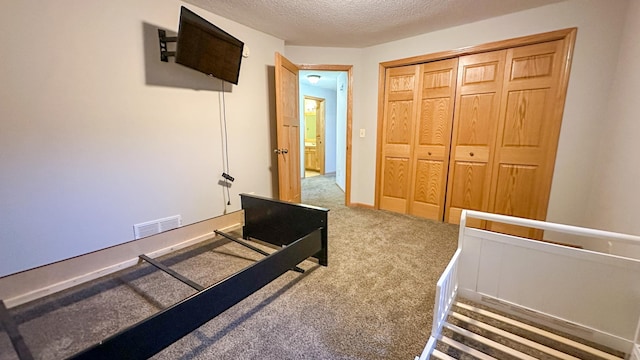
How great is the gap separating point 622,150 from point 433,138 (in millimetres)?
1464

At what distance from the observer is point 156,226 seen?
7.22 feet

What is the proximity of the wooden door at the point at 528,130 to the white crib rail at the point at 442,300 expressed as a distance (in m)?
1.70

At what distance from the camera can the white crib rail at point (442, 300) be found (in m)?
1.03

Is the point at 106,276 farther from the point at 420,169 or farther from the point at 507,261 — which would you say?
the point at 420,169

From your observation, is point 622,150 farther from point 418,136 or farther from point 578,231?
point 418,136

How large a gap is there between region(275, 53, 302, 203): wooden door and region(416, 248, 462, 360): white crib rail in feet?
6.69

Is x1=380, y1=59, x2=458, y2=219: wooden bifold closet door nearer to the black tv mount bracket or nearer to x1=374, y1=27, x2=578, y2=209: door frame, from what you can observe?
x1=374, y1=27, x2=578, y2=209: door frame

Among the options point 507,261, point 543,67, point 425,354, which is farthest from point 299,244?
point 543,67

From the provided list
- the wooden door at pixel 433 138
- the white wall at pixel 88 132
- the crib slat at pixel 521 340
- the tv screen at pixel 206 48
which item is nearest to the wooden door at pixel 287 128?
the tv screen at pixel 206 48

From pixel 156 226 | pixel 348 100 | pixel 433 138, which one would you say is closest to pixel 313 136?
pixel 348 100

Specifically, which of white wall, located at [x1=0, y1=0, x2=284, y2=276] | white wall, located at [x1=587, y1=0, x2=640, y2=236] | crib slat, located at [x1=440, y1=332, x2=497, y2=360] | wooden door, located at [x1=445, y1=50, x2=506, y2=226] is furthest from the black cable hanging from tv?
white wall, located at [x1=587, y1=0, x2=640, y2=236]

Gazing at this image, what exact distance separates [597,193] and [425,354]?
2.18m

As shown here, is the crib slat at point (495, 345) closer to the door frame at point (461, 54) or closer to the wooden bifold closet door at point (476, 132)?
the wooden bifold closet door at point (476, 132)

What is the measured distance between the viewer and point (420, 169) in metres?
3.12
